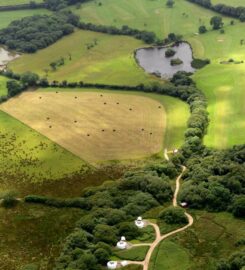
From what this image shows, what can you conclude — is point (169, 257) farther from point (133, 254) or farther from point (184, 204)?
point (184, 204)

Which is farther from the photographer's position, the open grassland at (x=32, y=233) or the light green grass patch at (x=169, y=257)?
the open grassland at (x=32, y=233)

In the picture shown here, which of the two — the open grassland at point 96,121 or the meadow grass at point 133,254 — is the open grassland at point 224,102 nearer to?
the open grassland at point 96,121

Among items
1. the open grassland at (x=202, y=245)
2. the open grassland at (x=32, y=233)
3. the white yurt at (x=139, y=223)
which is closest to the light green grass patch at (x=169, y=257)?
the open grassland at (x=202, y=245)

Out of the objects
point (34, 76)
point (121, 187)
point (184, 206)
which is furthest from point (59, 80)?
point (184, 206)

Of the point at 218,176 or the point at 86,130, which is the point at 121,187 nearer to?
the point at 218,176

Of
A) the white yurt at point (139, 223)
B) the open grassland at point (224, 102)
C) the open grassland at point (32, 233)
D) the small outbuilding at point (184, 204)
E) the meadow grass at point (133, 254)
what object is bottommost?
the open grassland at point (32, 233)

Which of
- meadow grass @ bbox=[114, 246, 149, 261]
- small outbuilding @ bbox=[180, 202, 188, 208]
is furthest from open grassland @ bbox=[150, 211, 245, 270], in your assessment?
small outbuilding @ bbox=[180, 202, 188, 208]
